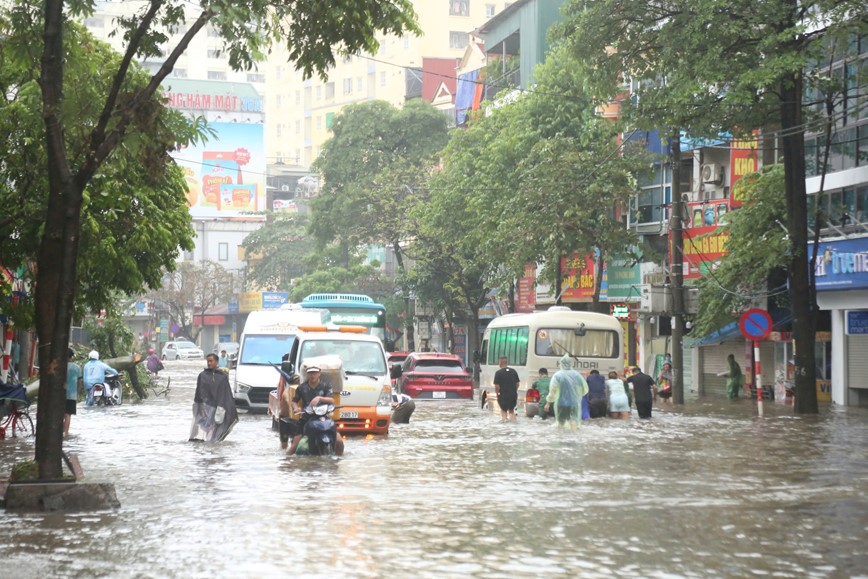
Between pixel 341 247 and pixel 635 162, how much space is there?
43318 millimetres

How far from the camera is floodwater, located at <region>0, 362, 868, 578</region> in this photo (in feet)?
36.1

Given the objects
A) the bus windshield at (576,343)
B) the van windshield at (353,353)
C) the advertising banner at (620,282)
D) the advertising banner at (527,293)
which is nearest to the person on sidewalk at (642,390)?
the bus windshield at (576,343)

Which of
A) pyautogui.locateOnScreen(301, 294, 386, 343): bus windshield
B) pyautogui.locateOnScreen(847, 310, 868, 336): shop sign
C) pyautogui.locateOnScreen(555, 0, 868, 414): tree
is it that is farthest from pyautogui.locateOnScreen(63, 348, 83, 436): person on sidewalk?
pyautogui.locateOnScreen(847, 310, 868, 336): shop sign

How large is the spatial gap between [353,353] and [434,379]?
16.0 m

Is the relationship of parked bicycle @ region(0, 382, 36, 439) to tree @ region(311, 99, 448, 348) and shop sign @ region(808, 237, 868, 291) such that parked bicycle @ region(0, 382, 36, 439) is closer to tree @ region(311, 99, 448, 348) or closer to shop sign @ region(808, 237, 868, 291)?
shop sign @ region(808, 237, 868, 291)

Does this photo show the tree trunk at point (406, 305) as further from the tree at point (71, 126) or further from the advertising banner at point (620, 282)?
the tree at point (71, 126)

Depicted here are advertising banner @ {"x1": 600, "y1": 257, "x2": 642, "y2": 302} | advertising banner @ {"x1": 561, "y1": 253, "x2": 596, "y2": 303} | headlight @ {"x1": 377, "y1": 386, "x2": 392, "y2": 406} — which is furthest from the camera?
advertising banner @ {"x1": 561, "y1": 253, "x2": 596, "y2": 303}

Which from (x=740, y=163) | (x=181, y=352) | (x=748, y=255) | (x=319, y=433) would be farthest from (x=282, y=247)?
(x=319, y=433)

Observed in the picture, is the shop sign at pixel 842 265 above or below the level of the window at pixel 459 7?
below

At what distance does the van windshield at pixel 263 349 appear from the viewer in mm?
34906

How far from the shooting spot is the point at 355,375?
1017 inches

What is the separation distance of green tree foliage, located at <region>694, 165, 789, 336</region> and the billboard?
9736 centimetres

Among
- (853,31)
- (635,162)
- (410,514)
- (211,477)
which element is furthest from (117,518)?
(635,162)

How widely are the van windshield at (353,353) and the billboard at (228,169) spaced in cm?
10887
